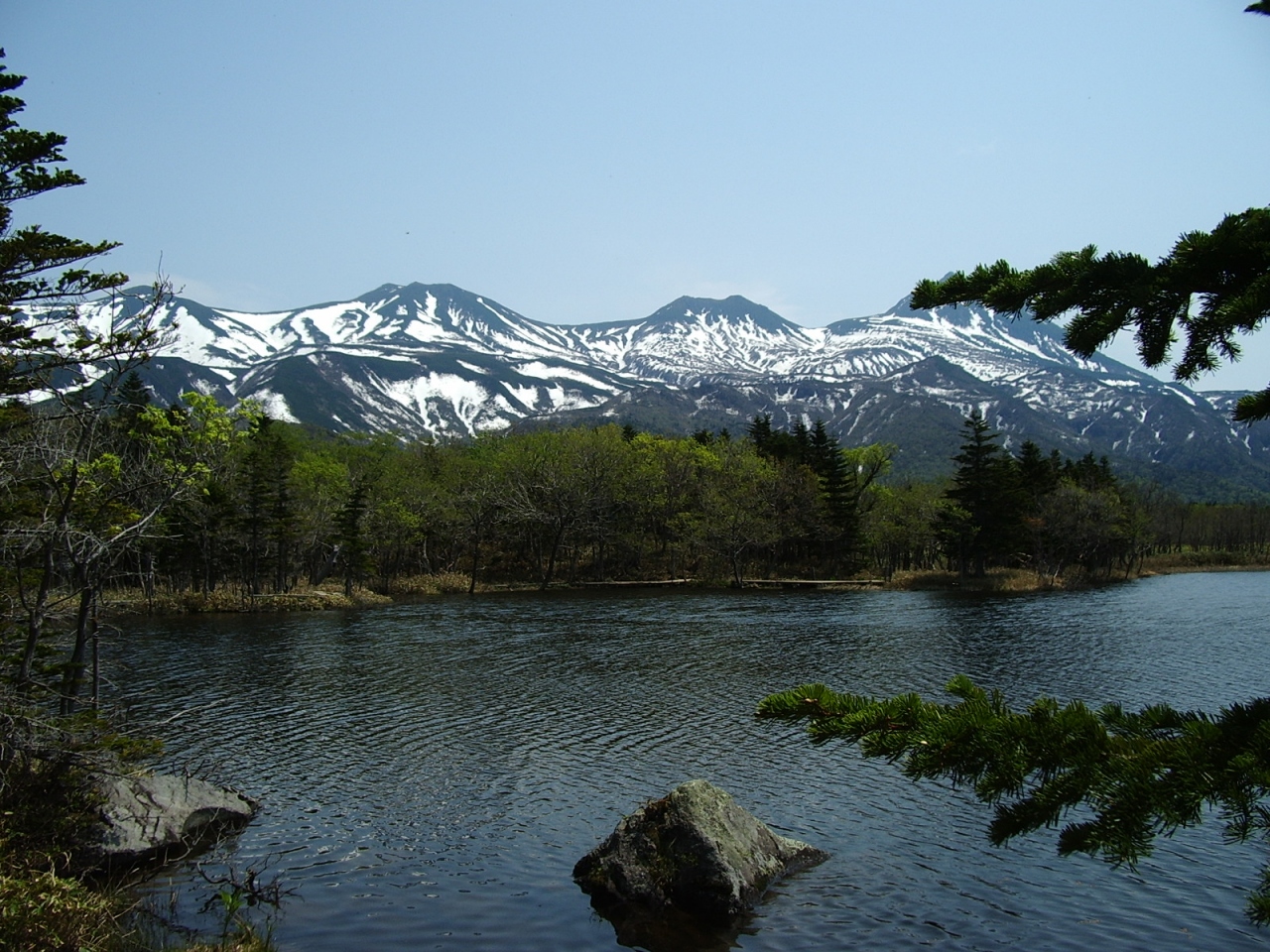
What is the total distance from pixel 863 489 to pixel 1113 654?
59069 millimetres

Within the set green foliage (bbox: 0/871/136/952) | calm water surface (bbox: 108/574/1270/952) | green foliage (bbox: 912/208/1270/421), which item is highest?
green foliage (bbox: 912/208/1270/421)

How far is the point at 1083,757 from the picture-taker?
4496mm

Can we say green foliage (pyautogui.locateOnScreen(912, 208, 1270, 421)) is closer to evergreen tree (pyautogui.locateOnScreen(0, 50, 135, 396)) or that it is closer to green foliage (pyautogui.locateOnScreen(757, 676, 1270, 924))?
green foliage (pyautogui.locateOnScreen(757, 676, 1270, 924))

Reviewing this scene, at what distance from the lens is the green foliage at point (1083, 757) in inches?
162

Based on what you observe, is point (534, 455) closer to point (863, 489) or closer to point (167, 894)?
point (863, 489)

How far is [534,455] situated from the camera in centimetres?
9506

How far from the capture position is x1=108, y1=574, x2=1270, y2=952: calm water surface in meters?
15.3

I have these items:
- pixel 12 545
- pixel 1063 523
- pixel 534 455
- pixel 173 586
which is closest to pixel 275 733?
pixel 12 545

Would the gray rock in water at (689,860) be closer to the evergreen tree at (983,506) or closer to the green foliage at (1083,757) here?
the green foliage at (1083,757)

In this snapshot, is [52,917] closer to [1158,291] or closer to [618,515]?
[1158,291]

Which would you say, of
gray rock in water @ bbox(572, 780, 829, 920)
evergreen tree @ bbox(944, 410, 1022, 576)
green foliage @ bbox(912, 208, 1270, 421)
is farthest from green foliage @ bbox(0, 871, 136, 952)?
evergreen tree @ bbox(944, 410, 1022, 576)

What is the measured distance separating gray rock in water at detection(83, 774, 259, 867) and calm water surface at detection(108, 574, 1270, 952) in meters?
0.67

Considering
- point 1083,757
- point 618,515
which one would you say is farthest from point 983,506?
point 1083,757

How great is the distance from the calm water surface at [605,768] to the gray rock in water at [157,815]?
668 millimetres
